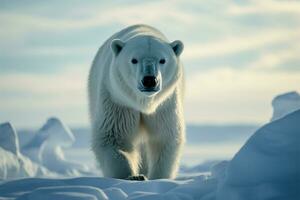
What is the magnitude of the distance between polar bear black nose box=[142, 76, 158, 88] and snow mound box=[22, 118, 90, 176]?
40.6ft

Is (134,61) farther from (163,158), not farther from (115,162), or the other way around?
(163,158)

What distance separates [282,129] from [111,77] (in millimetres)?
2931

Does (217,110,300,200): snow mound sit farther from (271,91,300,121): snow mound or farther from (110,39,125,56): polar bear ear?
(271,91,300,121): snow mound

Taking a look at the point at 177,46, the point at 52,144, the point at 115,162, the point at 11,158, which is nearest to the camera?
the point at 115,162

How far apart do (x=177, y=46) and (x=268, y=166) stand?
2.96 meters

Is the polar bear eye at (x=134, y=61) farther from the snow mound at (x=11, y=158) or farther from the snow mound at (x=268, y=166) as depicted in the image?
the snow mound at (x=11, y=158)

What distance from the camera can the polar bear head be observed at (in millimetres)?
5852

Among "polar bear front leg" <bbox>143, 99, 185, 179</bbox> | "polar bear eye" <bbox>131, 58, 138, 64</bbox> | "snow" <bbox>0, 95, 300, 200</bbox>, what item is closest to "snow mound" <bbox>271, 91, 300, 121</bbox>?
"polar bear front leg" <bbox>143, 99, 185, 179</bbox>

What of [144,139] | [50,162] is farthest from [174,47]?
[50,162]

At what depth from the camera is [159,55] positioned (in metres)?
6.00

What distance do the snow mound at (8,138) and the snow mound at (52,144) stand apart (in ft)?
11.8

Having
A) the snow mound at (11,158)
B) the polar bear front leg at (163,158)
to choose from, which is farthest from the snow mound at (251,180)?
the snow mound at (11,158)

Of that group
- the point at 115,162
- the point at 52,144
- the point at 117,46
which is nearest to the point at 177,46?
the point at 117,46

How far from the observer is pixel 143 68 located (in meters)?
5.75
